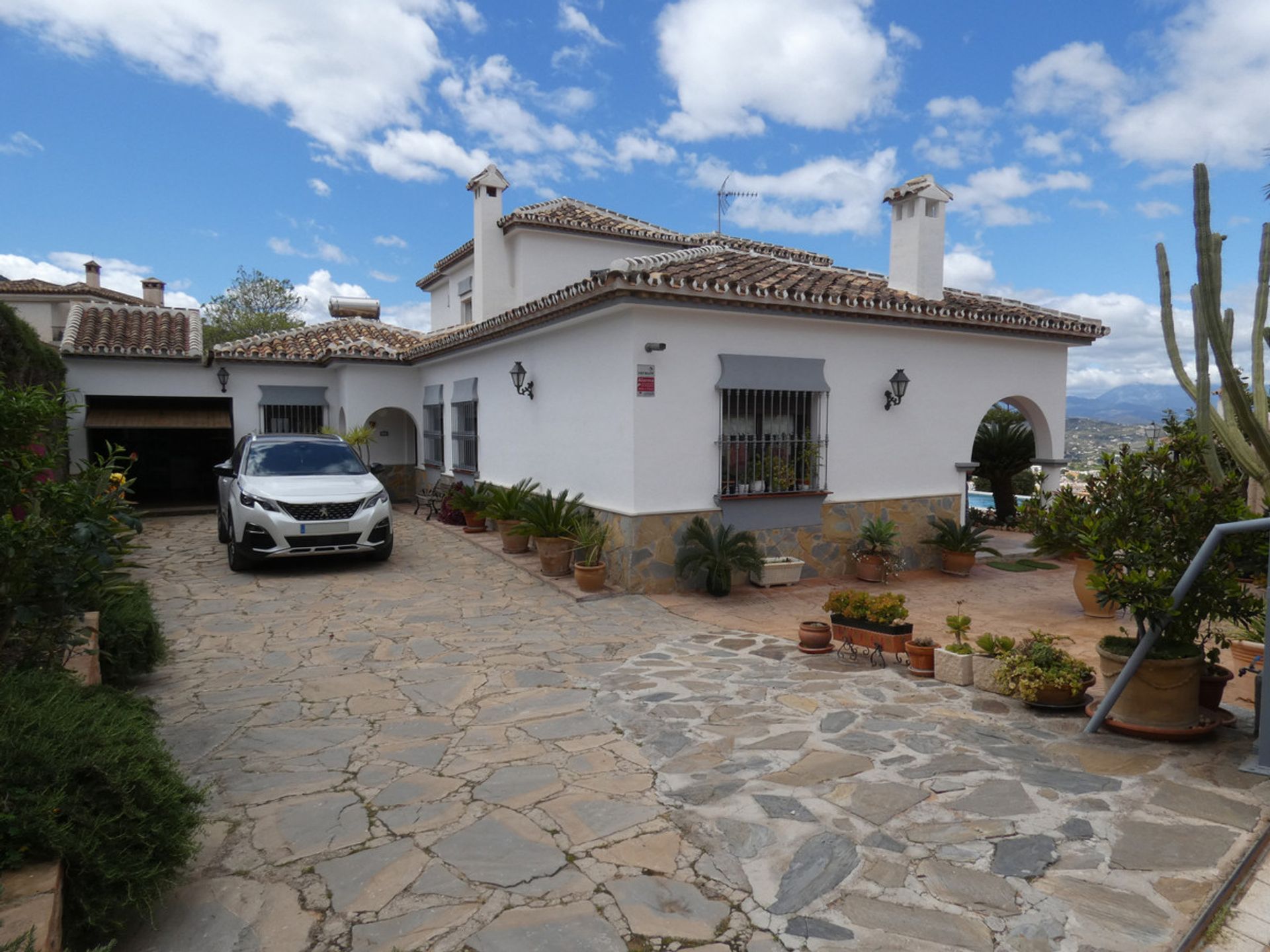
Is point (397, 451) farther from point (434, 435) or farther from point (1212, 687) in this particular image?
point (1212, 687)

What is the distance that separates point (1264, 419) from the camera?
564 cm

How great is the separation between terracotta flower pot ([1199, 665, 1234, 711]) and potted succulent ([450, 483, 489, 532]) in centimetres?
1003

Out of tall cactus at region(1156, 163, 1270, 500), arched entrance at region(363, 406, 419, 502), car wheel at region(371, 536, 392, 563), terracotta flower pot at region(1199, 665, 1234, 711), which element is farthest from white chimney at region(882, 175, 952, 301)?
arched entrance at region(363, 406, 419, 502)

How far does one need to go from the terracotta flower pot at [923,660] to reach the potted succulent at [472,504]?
8.29m

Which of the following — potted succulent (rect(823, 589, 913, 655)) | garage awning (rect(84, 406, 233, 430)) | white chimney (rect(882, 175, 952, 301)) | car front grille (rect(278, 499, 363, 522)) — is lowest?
potted succulent (rect(823, 589, 913, 655))

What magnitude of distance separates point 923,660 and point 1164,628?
184 centimetres

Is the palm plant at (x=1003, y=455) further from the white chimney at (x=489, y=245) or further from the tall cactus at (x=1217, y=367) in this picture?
the white chimney at (x=489, y=245)

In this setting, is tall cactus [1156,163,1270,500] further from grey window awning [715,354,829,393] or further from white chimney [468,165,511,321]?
white chimney [468,165,511,321]

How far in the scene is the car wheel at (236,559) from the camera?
32.9ft

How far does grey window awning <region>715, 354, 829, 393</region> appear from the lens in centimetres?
934

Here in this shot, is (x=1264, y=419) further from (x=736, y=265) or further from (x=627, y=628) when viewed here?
(x=736, y=265)

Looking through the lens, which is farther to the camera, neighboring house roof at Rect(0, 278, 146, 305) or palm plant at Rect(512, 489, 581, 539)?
neighboring house roof at Rect(0, 278, 146, 305)

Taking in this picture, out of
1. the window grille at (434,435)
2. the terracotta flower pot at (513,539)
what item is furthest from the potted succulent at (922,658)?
the window grille at (434,435)

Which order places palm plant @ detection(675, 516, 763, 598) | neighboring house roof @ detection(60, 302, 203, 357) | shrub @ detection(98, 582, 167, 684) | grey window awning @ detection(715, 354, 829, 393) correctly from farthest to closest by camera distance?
neighboring house roof @ detection(60, 302, 203, 357)
grey window awning @ detection(715, 354, 829, 393)
palm plant @ detection(675, 516, 763, 598)
shrub @ detection(98, 582, 167, 684)
